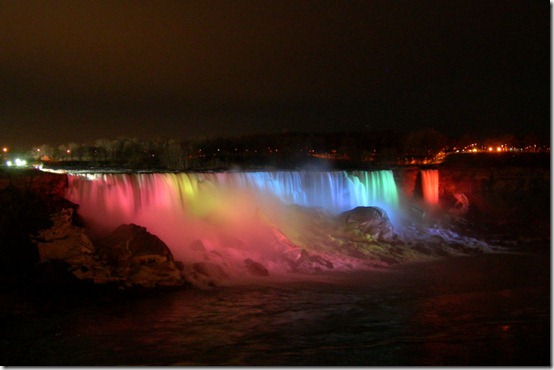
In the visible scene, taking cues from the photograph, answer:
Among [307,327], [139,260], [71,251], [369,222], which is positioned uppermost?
[71,251]

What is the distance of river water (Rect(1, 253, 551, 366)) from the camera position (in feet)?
32.6

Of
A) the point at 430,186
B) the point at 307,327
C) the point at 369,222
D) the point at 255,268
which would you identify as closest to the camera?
the point at 307,327

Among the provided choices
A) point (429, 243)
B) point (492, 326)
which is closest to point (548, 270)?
point (429, 243)

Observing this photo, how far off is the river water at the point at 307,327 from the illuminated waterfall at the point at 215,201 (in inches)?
173

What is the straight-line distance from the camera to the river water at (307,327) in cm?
993

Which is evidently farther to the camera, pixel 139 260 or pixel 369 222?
pixel 369 222

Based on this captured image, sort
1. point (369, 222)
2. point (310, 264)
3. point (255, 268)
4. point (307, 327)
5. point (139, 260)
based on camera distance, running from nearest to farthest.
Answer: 1. point (307, 327)
2. point (139, 260)
3. point (255, 268)
4. point (310, 264)
5. point (369, 222)

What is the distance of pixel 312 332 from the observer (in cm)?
1135

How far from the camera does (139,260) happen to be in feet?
49.5

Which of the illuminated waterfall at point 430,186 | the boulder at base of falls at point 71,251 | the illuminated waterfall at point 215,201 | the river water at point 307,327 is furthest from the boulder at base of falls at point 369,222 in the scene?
the boulder at base of falls at point 71,251

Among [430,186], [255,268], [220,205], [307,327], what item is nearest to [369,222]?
[220,205]

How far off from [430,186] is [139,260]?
1857cm

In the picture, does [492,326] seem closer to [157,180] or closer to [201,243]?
[201,243]

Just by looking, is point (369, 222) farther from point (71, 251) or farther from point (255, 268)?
point (71, 251)
